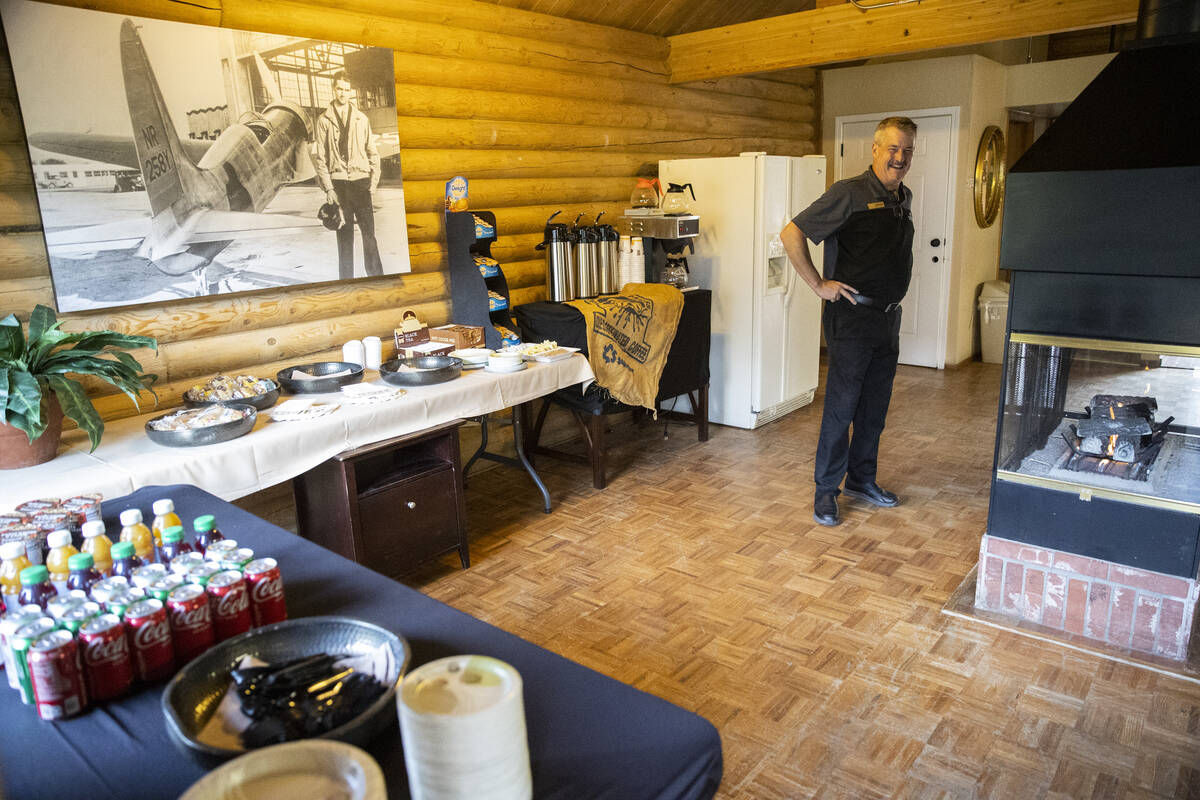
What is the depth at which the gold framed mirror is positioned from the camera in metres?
6.39

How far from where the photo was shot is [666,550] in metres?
3.40

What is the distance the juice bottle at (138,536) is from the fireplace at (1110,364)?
246 cm

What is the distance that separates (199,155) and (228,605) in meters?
2.32

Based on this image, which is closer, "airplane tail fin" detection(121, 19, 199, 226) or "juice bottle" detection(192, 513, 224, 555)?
"juice bottle" detection(192, 513, 224, 555)

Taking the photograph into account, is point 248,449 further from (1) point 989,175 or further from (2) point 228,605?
(1) point 989,175

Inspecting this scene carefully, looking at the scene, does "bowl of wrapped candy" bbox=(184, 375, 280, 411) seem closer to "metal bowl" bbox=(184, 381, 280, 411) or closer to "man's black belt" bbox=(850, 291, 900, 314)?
"metal bowl" bbox=(184, 381, 280, 411)

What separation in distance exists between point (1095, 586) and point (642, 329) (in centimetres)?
234

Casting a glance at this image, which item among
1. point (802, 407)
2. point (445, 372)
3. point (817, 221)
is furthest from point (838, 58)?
point (445, 372)

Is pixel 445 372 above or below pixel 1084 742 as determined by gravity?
above

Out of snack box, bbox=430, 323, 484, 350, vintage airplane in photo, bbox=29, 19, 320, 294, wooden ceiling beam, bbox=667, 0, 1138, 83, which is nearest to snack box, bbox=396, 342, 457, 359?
snack box, bbox=430, 323, 484, 350

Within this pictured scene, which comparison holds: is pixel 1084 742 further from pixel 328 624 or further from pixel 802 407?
pixel 802 407

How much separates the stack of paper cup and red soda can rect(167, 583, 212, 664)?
0.56 meters

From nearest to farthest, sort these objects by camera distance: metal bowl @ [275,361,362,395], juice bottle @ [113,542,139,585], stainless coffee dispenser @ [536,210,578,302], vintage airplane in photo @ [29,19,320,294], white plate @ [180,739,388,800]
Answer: white plate @ [180,739,388,800], juice bottle @ [113,542,139,585], vintage airplane in photo @ [29,19,320,294], metal bowl @ [275,361,362,395], stainless coffee dispenser @ [536,210,578,302]


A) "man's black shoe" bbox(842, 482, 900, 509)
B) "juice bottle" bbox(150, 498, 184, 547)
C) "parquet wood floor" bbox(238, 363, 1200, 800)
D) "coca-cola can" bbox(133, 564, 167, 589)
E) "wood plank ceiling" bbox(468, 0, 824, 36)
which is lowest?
"parquet wood floor" bbox(238, 363, 1200, 800)
